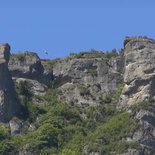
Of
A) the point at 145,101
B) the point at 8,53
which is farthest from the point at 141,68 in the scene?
the point at 8,53

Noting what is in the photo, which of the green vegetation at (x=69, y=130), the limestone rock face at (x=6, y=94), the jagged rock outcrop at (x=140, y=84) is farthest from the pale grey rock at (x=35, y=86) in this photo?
the jagged rock outcrop at (x=140, y=84)

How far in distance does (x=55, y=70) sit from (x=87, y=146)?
14717 millimetres

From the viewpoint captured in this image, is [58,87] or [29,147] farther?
[58,87]

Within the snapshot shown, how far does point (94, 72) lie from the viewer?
145m

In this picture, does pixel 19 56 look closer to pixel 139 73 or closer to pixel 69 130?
pixel 69 130

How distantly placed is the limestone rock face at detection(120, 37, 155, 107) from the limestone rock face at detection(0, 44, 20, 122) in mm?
10809

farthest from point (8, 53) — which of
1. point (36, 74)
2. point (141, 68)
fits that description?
point (141, 68)

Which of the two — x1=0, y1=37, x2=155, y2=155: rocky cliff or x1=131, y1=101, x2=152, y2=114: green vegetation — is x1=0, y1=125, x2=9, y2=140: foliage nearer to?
x1=0, y1=37, x2=155, y2=155: rocky cliff

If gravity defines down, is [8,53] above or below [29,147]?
above

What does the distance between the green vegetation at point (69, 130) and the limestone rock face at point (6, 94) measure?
142 cm

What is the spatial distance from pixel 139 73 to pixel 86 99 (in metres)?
6.11

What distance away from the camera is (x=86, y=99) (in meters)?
144

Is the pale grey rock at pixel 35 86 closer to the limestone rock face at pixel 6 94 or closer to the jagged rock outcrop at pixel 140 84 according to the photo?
the limestone rock face at pixel 6 94

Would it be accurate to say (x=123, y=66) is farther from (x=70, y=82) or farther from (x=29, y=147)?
(x=29, y=147)
